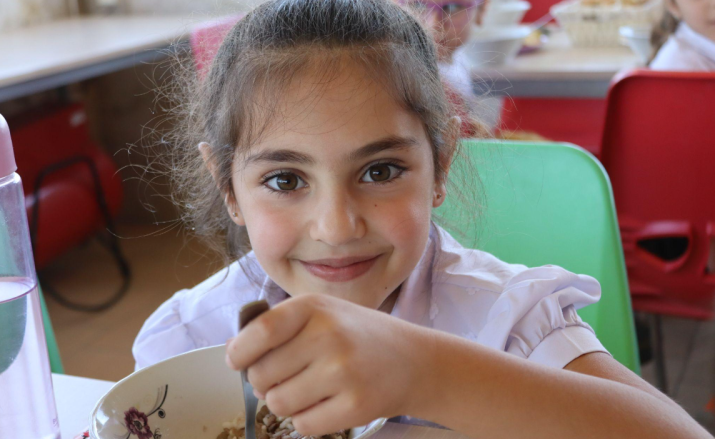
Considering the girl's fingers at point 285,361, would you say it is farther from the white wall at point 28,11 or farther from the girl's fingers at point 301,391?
the white wall at point 28,11

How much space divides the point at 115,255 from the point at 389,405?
8.42ft

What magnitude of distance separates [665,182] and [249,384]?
1.19m

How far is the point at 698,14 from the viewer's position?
194 cm

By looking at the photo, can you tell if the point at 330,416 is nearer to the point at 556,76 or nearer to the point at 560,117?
the point at 556,76

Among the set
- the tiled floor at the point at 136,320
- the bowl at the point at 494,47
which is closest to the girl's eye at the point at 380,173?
the tiled floor at the point at 136,320

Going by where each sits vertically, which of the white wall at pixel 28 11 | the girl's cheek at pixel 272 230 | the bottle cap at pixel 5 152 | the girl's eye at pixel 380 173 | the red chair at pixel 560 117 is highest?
the bottle cap at pixel 5 152

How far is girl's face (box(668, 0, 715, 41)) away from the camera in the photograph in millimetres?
1910

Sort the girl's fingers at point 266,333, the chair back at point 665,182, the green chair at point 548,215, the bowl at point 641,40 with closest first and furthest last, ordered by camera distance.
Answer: the girl's fingers at point 266,333
the green chair at point 548,215
the chair back at point 665,182
the bowl at point 641,40

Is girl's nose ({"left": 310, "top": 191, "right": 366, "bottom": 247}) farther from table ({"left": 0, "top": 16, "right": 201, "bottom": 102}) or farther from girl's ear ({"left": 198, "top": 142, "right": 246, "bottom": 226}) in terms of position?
table ({"left": 0, "top": 16, "right": 201, "bottom": 102})

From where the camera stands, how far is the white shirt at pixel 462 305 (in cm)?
80

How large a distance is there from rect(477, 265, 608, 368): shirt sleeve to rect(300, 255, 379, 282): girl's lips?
16 cm

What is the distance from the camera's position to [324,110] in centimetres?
79

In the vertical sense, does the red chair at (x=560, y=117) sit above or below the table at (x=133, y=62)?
below

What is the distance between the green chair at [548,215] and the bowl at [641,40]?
135cm
